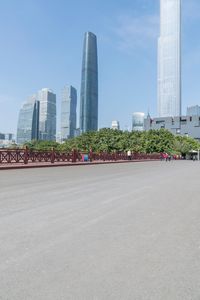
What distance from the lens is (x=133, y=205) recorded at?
8.30 metres

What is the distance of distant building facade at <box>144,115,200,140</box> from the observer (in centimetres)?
13938

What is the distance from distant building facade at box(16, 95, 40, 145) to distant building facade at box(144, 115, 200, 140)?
6564 cm

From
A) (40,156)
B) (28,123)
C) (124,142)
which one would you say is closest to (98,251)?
(40,156)

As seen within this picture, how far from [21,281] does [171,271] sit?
173 centimetres

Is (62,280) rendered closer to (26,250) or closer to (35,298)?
(35,298)

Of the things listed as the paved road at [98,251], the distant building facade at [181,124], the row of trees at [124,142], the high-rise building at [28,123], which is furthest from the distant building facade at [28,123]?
the paved road at [98,251]

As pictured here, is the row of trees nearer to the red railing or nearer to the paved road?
the red railing

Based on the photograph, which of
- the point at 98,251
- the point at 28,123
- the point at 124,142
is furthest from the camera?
the point at 28,123

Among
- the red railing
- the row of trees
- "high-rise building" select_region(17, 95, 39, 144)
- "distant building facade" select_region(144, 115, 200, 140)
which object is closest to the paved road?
the red railing

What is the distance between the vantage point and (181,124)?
144 m

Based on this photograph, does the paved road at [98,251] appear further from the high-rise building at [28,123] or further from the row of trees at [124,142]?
the high-rise building at [28,123]

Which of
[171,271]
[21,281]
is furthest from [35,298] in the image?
[171,271]

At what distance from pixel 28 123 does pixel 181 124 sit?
283 ft

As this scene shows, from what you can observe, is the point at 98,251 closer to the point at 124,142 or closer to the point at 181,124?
the point at 124,142
